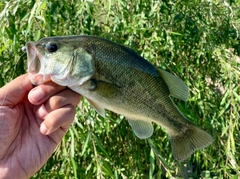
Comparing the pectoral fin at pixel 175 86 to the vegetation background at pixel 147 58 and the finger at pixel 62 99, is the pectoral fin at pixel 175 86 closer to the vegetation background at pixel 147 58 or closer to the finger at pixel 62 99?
the finger at pixel 62 99

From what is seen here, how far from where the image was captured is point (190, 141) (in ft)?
5.83

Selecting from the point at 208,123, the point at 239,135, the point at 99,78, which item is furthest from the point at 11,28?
the point at 239,135

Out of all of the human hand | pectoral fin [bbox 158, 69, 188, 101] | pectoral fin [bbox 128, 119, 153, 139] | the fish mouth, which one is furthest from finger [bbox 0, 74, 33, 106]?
pectoral fin [bbox 158, 69, 188, 101]

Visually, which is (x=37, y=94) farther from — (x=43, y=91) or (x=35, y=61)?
(x=35, y=61)

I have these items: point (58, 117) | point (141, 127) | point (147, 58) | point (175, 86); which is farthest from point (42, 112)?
point (147, 58)

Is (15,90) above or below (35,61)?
below

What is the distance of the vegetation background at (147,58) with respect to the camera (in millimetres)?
2475

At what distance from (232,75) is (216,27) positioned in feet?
3.21

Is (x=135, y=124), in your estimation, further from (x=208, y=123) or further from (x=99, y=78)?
(x=208, y=123)

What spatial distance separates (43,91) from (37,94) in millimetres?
28

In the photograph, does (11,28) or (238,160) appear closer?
(11,28)

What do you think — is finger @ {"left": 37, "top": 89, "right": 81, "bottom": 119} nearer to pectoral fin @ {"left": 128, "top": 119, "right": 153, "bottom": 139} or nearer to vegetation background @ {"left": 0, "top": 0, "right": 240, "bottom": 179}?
pectoral fin @ {"left": 128, "top": 119, "right": 153, "bottom": 139}

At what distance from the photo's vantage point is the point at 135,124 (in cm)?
164

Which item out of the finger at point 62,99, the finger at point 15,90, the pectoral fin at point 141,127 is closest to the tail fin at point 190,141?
the pectoral fin at point 141,127
